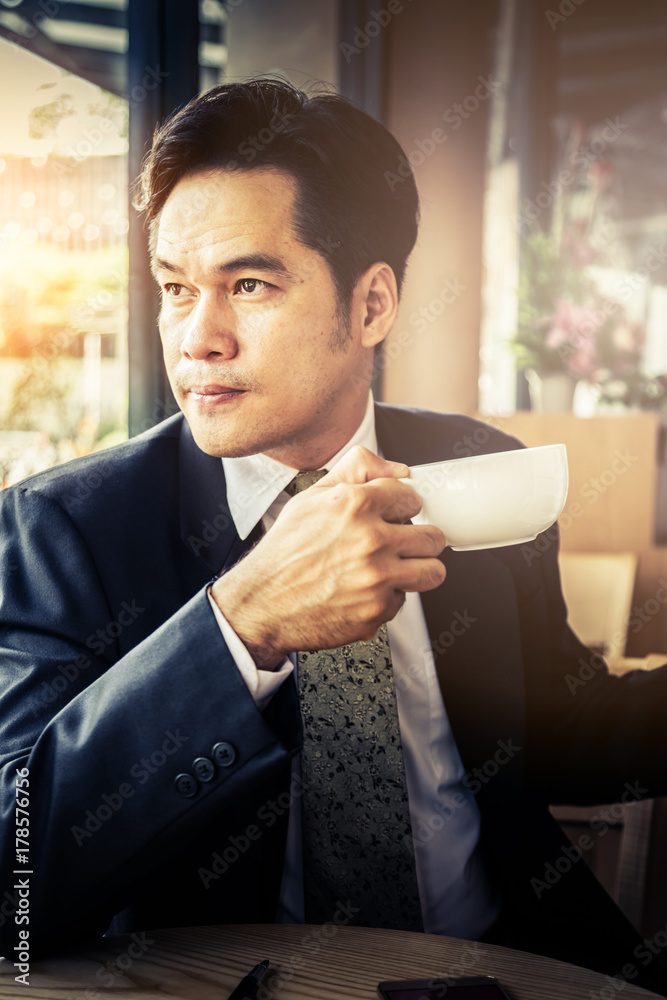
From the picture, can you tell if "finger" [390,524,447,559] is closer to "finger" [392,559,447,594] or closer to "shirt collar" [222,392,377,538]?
"finger" [392,559,447,594]

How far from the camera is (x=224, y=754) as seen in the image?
70 centimetres

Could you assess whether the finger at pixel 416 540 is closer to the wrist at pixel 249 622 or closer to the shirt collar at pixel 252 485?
the wrist at pixel 249 622

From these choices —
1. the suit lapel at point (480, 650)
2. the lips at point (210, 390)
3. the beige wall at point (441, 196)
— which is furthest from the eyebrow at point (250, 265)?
the beige wall at point (441, 196)

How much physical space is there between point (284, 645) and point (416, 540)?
0.16 metres

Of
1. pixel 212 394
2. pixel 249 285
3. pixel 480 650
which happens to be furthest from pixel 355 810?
pixel 249 285

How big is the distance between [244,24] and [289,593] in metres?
2.13

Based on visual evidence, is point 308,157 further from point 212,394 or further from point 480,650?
point 480,650

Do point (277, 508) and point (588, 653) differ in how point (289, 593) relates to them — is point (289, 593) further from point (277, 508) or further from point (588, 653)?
point (588, 653)

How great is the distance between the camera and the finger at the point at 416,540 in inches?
28.3

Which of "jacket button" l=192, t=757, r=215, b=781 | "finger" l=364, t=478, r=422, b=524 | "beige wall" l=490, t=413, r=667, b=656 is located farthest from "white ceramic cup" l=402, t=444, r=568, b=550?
"beige wall" l=490, t=413, r=667, b=656

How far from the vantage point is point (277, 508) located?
44.7 inches

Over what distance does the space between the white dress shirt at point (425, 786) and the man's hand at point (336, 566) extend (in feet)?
1.12

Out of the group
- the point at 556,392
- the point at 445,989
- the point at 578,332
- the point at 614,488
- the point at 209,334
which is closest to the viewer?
the point at 445,989

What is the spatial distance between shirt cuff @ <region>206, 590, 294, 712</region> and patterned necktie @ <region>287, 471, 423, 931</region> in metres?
0.33
